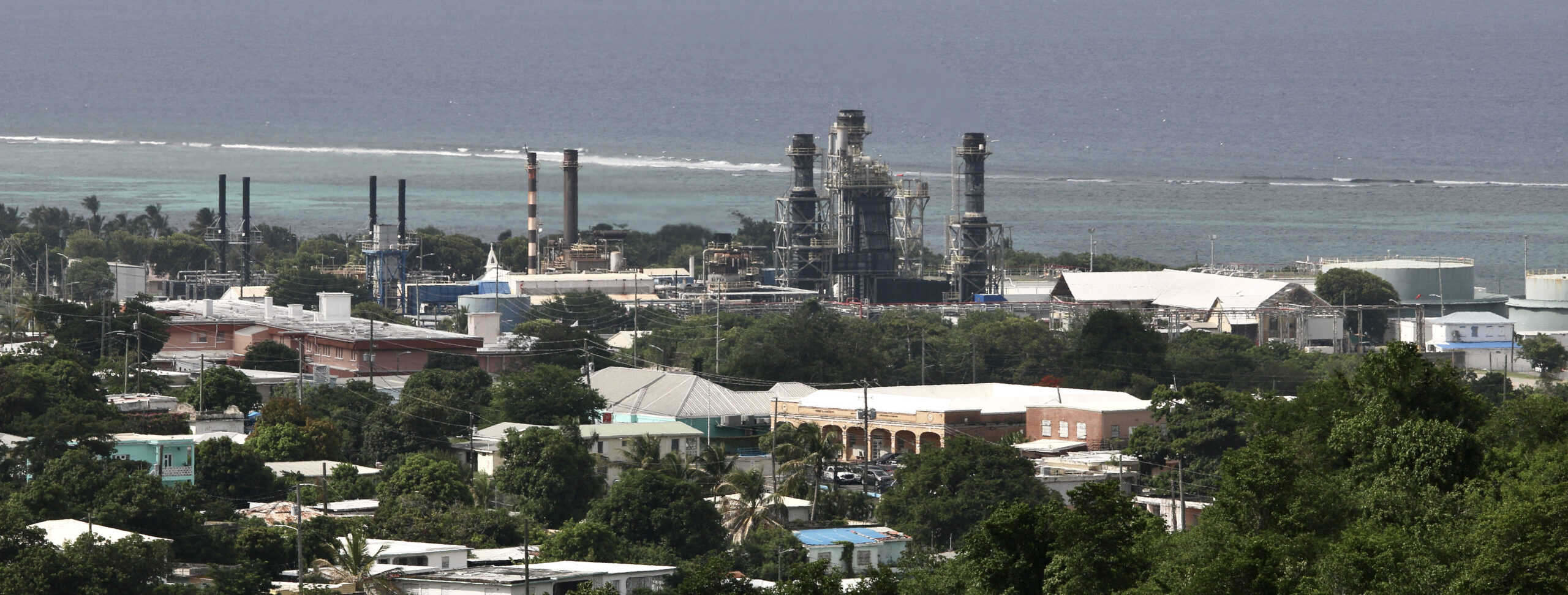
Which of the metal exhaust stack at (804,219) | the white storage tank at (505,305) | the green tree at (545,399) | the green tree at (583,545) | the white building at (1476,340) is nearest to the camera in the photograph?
the green tree at (583,545)

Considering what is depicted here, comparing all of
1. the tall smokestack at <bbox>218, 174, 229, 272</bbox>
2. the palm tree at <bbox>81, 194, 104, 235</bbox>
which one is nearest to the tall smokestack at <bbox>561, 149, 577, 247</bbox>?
the tall smokestack at <bbox>218, 174, 229, 272</bbox>

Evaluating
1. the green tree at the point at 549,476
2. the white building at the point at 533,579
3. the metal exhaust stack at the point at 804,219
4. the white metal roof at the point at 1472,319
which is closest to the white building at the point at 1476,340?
the white metal roof at the point at 1472,319

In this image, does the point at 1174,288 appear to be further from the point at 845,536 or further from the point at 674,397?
the point at 845,536

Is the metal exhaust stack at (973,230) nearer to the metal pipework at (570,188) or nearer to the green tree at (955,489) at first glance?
the metal pipework at (570,188)

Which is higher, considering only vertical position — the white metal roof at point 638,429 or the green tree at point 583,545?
the white metal roof at point 638,429

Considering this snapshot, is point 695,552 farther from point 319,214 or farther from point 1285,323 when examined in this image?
point 319,214
